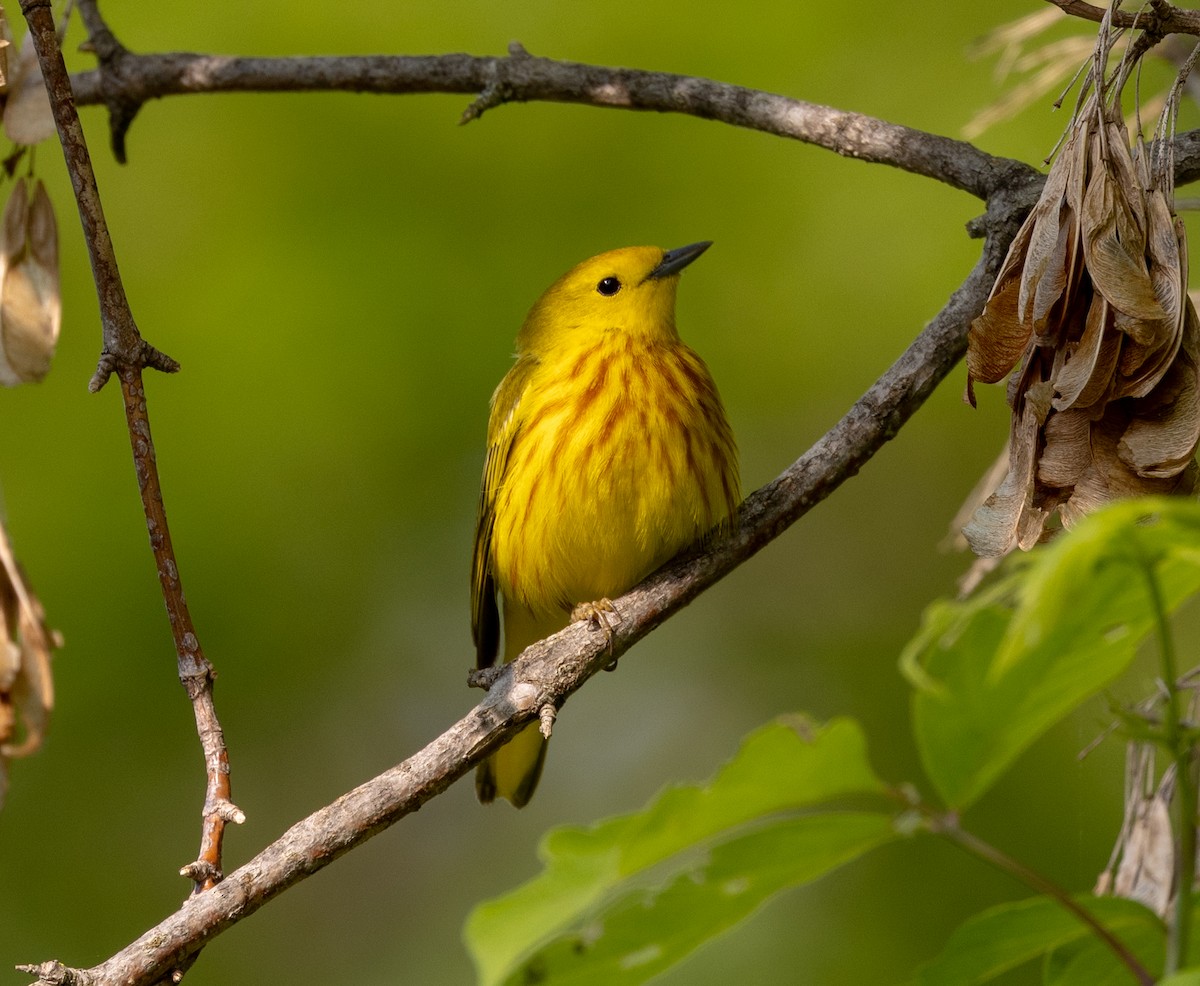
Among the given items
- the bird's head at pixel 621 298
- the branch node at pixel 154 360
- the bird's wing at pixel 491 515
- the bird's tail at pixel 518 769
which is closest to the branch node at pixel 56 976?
the branch node at pixel 154 360

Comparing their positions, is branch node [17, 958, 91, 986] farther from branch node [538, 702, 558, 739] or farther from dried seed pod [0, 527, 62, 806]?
branch node [538, 702, 558, 739]

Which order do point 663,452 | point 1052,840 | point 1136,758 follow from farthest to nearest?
point 1052,840 < point 663,452 < point 1136,758

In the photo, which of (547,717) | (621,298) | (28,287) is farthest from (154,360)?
(621,298)

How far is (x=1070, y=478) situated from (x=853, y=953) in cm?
417

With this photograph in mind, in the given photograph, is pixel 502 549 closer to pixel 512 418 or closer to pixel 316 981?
pixel 512 418

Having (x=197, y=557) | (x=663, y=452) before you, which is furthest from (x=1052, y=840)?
(x=197, y=557)

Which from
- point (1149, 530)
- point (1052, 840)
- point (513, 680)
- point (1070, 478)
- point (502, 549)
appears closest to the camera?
point (1149, 530)

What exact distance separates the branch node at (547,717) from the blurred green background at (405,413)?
307cm

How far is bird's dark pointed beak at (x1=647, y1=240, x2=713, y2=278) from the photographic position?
476 cm

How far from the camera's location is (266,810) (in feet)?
23.2

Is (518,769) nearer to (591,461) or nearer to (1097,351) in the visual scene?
(591,461)

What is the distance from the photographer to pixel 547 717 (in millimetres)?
2701

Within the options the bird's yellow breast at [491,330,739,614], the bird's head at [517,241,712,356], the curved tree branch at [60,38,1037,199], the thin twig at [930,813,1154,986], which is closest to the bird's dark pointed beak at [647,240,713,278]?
the bird's head at [517,241,712,356]

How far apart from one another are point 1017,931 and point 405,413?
485 centimetres
